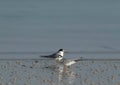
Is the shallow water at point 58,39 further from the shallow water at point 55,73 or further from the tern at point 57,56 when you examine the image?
the tern at point 57,56

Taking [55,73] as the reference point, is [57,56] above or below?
above

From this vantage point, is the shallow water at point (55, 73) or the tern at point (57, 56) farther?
the tern at point (57, 56)

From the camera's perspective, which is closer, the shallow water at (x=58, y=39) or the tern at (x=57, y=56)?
the shallow water at (x=58, y=39)

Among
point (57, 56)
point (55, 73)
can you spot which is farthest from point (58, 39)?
point (55, 73)

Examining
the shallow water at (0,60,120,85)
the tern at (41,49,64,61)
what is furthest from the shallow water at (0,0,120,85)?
the tern at (41,49,64,61)

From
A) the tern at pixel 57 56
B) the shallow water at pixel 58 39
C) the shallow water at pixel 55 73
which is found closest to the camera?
the shallow water at pixel 55 73

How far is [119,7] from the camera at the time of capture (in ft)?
93.4

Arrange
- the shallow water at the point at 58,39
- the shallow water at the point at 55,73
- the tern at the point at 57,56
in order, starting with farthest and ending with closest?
the tern at the point at 57,56 < the shallow water at the point at 58,39 < the shallow water at the point at 55,73

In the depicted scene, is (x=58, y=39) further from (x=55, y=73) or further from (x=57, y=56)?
(x=55, y=73)

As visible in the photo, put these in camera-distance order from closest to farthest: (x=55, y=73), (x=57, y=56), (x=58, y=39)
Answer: (x=55, y=73)
(x=57, y=56)
(x=58, y=39)

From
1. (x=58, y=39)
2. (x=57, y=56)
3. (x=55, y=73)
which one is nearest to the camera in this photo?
(x=55, y=73)

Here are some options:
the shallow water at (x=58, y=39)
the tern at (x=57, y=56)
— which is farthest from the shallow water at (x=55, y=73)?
the tern at (x=57, y=56)

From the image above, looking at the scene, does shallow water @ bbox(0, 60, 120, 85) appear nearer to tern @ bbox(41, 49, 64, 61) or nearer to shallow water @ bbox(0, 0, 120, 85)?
Answer: shallow water @ bbox(0, 0, 120, 85)

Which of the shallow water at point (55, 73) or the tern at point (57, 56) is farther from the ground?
the tern at point (57, 56)
